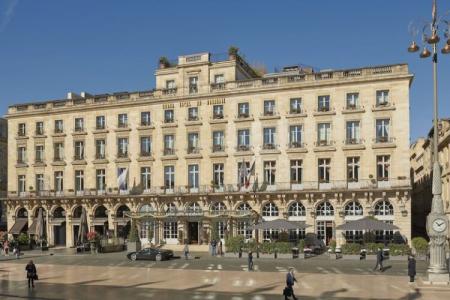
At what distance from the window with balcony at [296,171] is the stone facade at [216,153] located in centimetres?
15

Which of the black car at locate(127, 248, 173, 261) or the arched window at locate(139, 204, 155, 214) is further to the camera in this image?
the arched window at locate(139, 204, 155, 214)

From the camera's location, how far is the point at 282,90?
51438 mm

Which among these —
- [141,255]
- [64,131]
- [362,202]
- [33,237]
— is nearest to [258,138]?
[362,202]

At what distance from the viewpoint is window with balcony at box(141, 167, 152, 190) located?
56.2 metres

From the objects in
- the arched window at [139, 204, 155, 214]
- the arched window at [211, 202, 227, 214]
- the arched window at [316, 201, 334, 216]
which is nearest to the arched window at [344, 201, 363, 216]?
the arched window at [316, 201, 334, 216]

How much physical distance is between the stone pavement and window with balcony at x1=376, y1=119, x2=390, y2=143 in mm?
18950

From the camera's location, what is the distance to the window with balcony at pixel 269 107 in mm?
51875

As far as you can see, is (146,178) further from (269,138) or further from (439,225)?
(439,225)

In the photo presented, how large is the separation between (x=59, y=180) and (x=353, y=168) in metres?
35.2

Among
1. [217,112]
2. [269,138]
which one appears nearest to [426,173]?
[269,138]

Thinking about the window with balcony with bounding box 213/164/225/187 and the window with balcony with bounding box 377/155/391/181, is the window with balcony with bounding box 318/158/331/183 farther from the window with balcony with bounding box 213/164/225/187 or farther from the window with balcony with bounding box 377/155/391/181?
the window with balcony with bounding box 213/164/225/187

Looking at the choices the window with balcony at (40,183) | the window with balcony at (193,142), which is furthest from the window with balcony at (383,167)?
the window with balcony at (40,183)

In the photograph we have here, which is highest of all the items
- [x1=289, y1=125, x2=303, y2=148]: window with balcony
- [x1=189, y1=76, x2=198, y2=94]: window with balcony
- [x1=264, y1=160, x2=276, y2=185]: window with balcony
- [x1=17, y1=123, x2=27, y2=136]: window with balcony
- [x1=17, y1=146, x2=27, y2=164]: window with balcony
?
[x1=189, y1=76, x2=198, y2=94]: window with balcony

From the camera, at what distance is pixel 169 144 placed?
55719 mm
